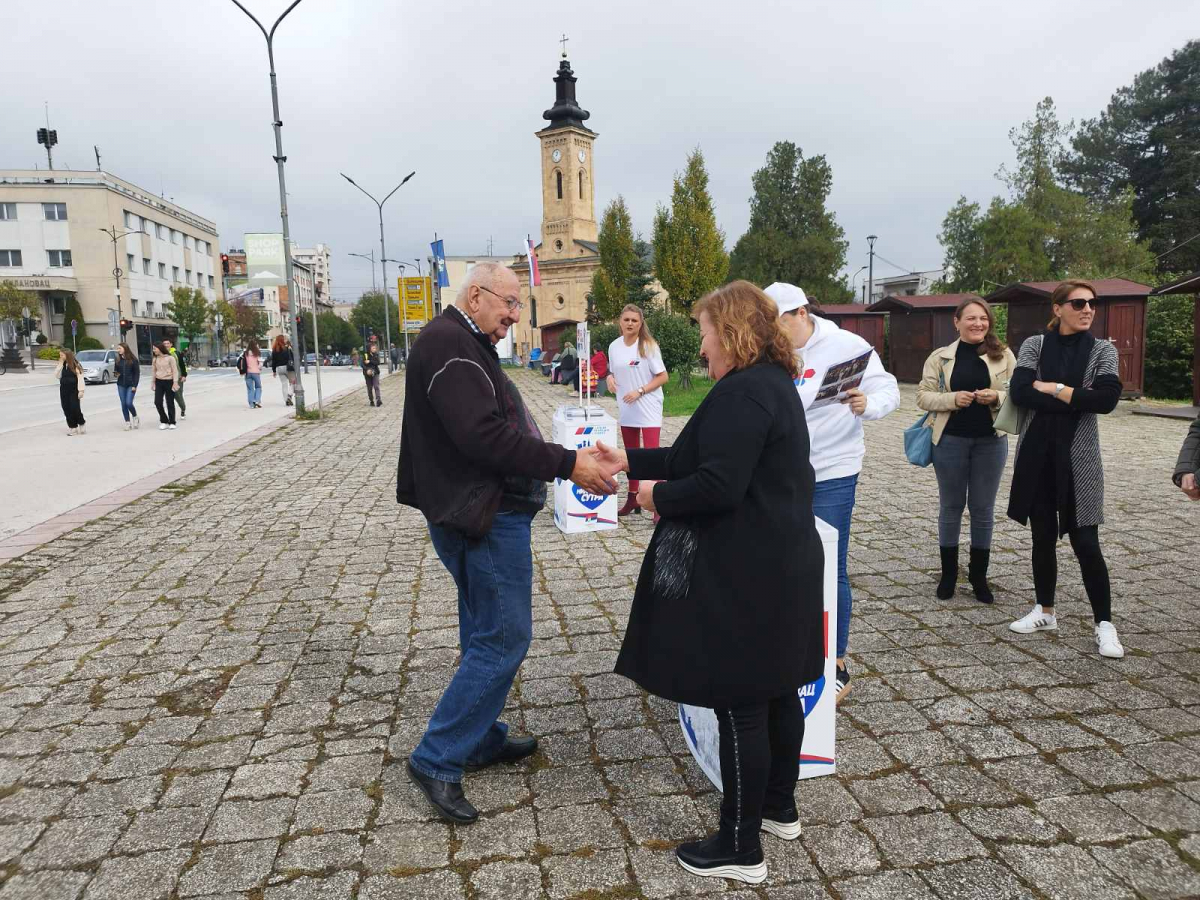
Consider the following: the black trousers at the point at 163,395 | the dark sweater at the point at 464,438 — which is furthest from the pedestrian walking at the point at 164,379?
the dark sweater at the point at 464,438

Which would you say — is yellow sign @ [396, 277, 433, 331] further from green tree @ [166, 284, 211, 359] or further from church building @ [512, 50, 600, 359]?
church building @ [512, 50, 600, 359]

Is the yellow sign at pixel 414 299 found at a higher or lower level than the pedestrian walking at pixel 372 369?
higher

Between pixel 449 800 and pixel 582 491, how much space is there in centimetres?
423

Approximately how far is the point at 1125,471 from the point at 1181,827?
8.29 metres

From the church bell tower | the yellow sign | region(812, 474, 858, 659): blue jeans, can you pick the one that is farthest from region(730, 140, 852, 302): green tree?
region(812, 474, 858, 659): blue jeans

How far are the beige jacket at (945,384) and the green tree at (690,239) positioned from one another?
42.0m

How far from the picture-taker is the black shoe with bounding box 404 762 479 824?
2.91m

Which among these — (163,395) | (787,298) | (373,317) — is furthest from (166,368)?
(373,317)

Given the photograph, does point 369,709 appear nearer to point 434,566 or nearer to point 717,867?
point 717,867

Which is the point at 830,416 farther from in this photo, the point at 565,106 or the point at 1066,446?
the point at 565,106

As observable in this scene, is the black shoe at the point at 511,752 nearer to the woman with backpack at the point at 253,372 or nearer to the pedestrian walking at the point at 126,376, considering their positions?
the pedestrian walking at the point at 126,376

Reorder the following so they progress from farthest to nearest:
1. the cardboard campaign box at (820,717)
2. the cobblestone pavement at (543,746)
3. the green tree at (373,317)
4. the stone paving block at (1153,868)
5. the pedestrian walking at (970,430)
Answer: the green tree at (373,317), the pedestrian walking at (970,430), the cardboard campaign box at (820,717), the cobblestone pavement at (543,746), the stone paving block at (1153,868)

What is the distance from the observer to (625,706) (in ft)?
12.6

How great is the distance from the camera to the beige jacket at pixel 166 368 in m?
16.1
